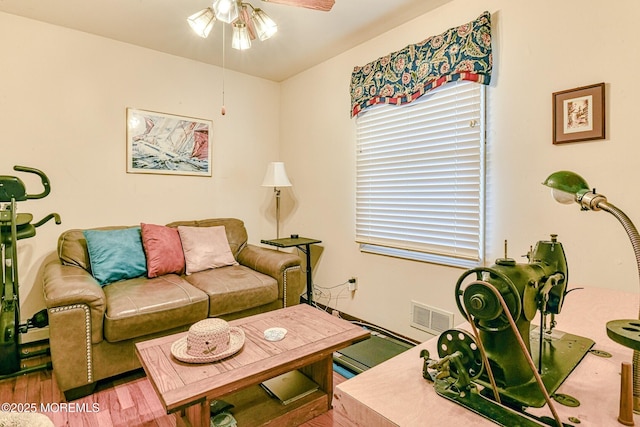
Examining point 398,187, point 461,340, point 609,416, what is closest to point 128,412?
point 461,340

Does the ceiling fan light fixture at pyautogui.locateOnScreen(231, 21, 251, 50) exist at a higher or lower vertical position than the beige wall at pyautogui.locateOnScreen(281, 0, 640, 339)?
higher

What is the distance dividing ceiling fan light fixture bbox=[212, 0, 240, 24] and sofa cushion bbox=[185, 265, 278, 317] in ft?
5.91

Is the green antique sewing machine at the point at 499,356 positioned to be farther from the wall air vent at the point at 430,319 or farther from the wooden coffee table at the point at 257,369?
the wall air vent at the point at 430,319

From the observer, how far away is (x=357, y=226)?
122 inches

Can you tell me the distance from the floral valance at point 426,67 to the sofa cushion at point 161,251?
195 centimetres

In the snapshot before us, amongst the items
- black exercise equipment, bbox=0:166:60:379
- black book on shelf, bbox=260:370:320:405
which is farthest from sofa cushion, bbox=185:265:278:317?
black exercise equipment, bbox=0:166:60:379

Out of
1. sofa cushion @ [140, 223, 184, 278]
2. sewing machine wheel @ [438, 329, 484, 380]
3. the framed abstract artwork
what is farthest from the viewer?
the framed abstract artwork

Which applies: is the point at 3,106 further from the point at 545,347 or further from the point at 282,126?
the point at 545,347

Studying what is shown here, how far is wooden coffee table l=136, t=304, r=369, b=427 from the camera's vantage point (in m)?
1.28

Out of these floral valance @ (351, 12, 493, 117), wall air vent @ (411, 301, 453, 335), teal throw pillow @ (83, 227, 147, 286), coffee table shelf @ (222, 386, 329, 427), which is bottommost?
coffee table shelf @ (222, 386, 329, 427)

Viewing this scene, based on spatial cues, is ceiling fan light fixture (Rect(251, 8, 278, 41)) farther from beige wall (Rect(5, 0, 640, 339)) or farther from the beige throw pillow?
the beige throw pillow

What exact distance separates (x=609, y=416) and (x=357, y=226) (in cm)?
251

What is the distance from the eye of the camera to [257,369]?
4.54 ft

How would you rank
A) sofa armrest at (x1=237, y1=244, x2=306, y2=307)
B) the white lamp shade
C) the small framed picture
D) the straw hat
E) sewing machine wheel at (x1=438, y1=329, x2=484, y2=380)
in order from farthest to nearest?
1. the white lamp shade
2. sofa armrest at (x1=237, y1=244, x2=306, y2=307)
3. the small framed picture
4. the straw hat
5. sewing machine wheel at (x1=438, y1=329, x2=484, y2=380)
